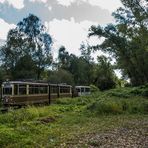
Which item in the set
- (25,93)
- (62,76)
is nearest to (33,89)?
(25,93)

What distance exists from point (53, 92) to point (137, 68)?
17.0 meters

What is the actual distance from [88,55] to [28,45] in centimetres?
3296

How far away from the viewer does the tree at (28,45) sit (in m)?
70.9

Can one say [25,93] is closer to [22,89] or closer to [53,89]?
[22,89]

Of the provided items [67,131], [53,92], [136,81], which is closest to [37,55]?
[136,81]

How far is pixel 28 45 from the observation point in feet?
242

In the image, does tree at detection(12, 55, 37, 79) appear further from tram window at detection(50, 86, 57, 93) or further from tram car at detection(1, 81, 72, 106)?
tram car at detection(1, 81, 72, 106)

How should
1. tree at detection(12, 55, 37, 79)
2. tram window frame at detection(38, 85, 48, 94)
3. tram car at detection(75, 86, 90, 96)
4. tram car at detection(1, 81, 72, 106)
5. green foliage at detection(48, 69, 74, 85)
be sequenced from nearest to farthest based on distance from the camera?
tram car at detection(1, 81, 72, 106), tram window frame at detection(38, 85, 48, 94), tree at detection(12, 55, 37, 79), tram car at detection(75, 86, 90, 96), green foliage at detection(48, 69, 74, 85)

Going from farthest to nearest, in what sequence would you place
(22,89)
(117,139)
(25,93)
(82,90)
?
1. (82,90)
2. (25,93)
3. (22,89)
4. (117,139)

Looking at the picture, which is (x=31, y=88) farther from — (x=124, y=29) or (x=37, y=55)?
(x=37, y=55)

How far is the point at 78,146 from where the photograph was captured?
1199 cm

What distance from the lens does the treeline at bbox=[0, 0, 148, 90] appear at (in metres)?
44.9

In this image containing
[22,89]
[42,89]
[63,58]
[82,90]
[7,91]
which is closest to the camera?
[7,91]

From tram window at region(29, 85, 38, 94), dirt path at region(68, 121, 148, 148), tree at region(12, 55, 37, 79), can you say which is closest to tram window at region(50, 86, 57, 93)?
tram window at region(29, 85, 38, 94)
